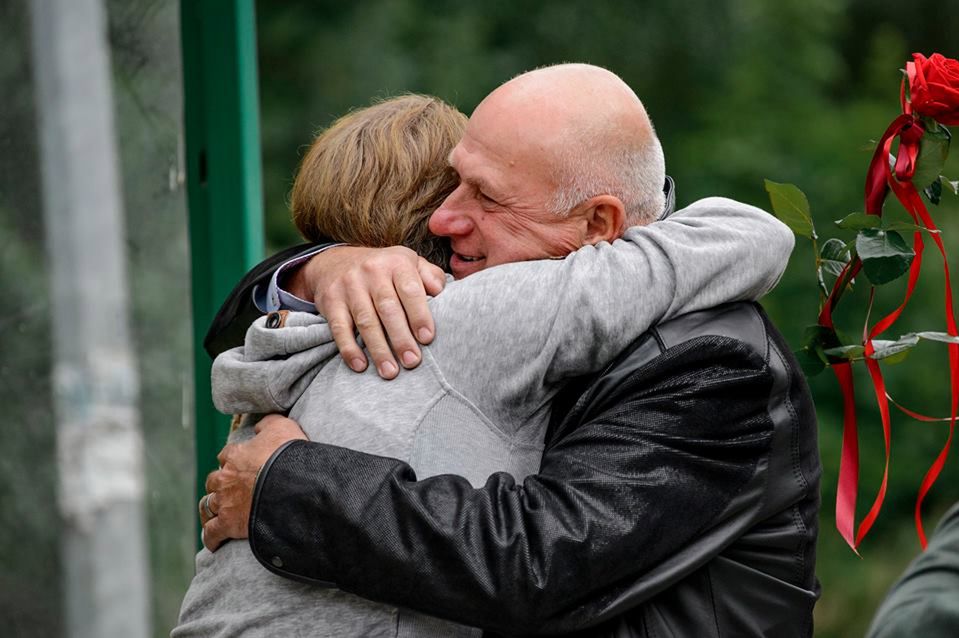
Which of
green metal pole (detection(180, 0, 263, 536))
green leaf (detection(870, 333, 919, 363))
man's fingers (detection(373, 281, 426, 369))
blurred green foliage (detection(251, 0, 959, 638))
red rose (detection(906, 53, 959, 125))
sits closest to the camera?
man's fingers (detection(373, 281, 426, 369))

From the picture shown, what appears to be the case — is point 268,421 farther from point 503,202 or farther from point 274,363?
point 503,202

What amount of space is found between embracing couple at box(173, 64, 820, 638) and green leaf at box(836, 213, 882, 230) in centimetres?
21

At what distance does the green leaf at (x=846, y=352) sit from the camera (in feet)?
6.85

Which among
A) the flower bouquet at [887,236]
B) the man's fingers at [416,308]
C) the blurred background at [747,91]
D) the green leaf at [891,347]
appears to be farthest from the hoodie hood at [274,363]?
the blurred background at [747,91]

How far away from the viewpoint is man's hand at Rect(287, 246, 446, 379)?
1.86 metres

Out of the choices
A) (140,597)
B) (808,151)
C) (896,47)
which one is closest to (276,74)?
(808,151)

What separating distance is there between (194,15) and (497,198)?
1302mm

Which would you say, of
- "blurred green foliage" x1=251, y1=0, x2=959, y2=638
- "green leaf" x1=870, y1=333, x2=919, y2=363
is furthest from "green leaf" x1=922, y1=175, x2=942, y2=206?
"blurred green foliage" x1=251, y1=0, x2=959, y2=638

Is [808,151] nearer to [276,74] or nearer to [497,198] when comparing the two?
[276,74]

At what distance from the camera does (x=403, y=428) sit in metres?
1.81

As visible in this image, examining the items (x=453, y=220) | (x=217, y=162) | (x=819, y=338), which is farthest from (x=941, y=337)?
(x=217, y=162)

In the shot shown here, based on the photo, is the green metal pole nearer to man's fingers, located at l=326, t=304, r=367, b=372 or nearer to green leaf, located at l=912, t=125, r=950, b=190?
man's fingers, located at l=326, t=304, r=367, b=372

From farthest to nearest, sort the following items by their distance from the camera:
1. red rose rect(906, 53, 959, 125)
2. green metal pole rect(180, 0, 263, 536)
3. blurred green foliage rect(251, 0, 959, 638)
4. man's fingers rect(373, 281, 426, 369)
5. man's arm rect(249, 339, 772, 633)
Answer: blurred green foliage rect(251, 0, 959, 638) → green metal pole rect(180, 0, 263, 536) → red rose rect(906, 53, 959, 125) → man's fingers rect(373, 281, 426, 369) → man's arm rect(249, 339, 772, 633)

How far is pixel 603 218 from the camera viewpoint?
6.57 feet
